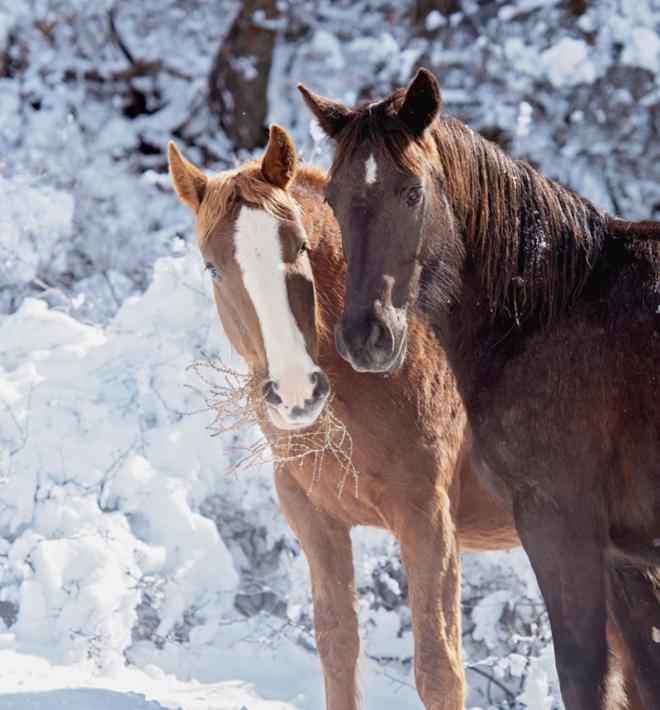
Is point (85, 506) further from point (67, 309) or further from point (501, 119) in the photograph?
point (501, 119)

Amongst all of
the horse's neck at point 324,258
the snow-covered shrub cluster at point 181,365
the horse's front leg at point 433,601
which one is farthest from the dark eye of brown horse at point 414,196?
the snow-covered shrub cluster at point 181,365

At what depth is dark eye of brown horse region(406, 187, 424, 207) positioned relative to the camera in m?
2.95

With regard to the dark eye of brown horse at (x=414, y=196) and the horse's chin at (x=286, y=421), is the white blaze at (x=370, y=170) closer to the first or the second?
the dark eye of brown horse at (x=414, y=196)

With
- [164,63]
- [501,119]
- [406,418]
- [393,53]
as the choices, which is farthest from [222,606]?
[164,63]

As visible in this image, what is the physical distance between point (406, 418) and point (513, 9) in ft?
20.3

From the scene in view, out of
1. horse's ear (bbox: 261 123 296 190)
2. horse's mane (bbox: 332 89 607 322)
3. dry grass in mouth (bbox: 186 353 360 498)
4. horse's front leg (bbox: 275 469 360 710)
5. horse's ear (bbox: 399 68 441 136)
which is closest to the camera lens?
horse's ear (bbox: 399 68 441 136)

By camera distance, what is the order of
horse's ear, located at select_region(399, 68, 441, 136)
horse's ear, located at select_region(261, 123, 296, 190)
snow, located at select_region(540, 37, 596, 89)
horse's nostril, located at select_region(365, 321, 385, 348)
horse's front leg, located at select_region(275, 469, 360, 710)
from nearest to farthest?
horse's nostril, located at select_region(365, 321, 385, 348), horse's ear, located at select_region(399, 68, 441, 136), horse's ear, located at select_region(261, 123, 296, 190), horse's front leg, located at select_region(275, 469, 360, 710), snow, located at select_region(540, 37, 596, 89)

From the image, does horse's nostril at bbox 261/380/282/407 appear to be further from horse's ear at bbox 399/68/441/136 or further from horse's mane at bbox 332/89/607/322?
horse's ear at bbox 399/68/441/136

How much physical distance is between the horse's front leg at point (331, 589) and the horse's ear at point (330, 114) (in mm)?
1330

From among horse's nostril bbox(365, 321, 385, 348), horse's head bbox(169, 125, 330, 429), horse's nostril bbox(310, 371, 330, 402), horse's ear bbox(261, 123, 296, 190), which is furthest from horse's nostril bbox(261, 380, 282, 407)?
horse's ear bbox(261, 123, 296, 190)

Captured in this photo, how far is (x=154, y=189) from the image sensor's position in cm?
966

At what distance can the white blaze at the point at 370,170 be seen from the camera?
2.93m

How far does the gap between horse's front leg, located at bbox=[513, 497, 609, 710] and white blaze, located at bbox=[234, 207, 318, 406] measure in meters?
0.89

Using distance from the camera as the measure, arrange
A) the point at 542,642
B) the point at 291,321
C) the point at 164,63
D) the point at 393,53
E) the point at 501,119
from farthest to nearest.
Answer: the point at 164,63 < the point at 393,53 < the point at 501,119 < the point at 542,642 < the point at 291,321
